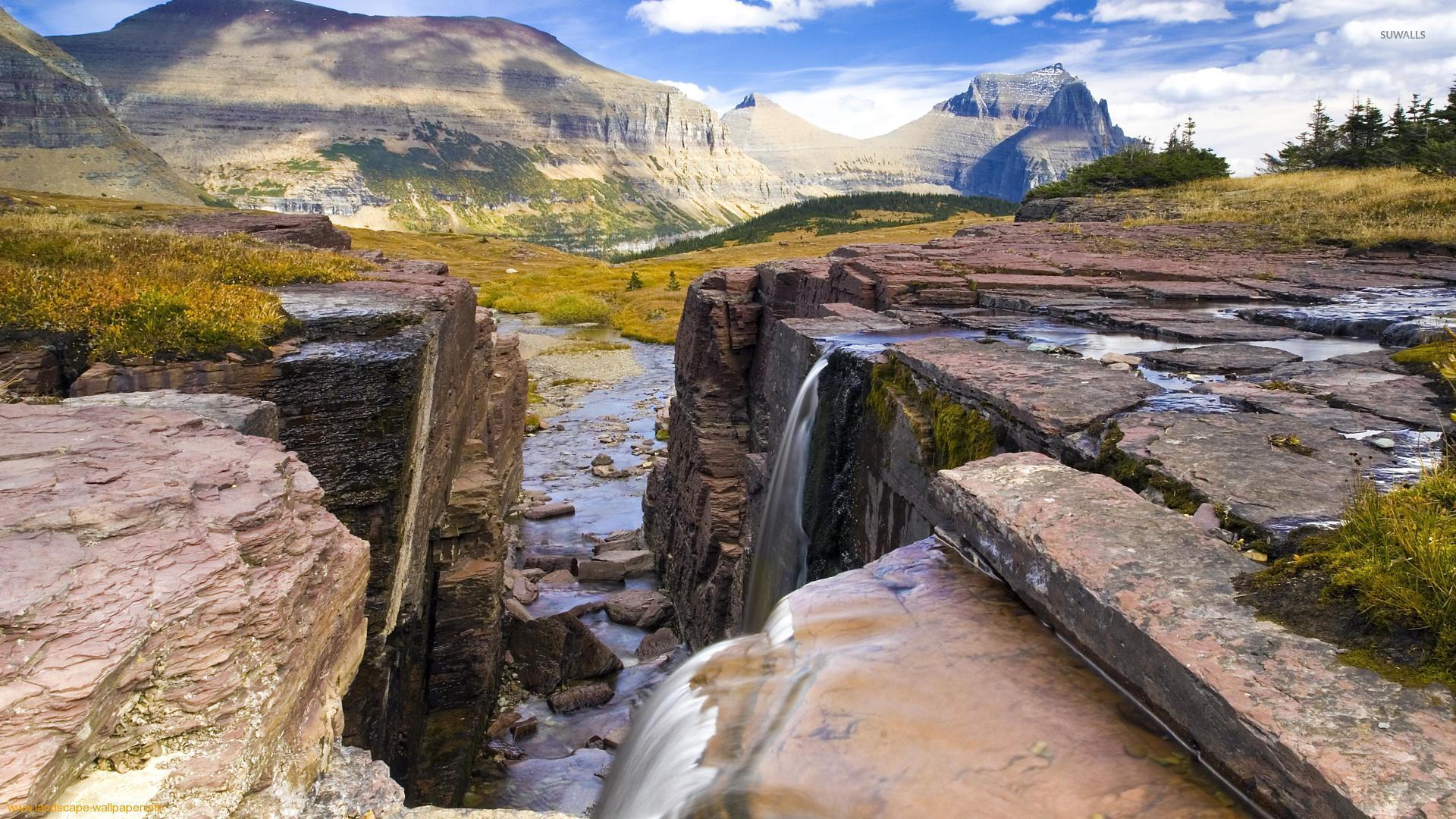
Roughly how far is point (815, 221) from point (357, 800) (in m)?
105

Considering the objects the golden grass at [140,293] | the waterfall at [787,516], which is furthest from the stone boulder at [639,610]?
the golden grass at [140,293]

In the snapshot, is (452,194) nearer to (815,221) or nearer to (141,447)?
(815,221)

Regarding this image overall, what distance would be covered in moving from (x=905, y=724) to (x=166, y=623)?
237 cm

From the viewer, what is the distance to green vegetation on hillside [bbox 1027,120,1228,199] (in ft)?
89.8

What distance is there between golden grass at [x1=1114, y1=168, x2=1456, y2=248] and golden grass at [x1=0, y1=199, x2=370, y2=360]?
1427 cm

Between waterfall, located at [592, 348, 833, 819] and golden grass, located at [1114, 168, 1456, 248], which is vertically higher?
golden grass, located at [1114, 168, 1456, 248]

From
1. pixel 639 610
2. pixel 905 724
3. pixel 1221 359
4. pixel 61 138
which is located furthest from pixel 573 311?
pixel 61 138

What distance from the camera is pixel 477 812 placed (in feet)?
9.73

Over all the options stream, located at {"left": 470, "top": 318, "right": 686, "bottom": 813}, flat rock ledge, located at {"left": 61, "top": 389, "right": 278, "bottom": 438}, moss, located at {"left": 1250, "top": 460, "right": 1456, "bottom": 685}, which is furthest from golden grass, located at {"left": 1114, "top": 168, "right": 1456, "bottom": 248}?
flat rock ledge, located at {"left": 61, "top": 389, "right": 278, "bottom": 438}

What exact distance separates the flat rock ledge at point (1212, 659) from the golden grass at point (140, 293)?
5.61 m

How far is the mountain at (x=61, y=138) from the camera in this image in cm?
10238

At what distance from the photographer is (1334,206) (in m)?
17.4

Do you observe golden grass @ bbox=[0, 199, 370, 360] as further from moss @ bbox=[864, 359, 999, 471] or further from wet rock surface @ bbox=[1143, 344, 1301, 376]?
wet rock surface @ bbox=[1143, 344, 1301, 376]

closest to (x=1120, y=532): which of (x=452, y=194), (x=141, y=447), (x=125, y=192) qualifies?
(x=141, y=447)
